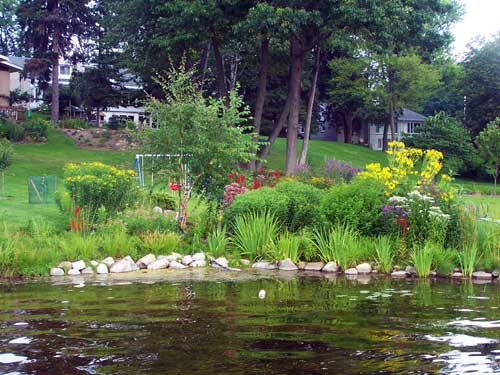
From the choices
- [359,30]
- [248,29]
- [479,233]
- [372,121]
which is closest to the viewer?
[479,233]

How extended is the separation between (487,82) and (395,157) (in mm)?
46237

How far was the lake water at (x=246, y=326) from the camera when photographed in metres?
7.22

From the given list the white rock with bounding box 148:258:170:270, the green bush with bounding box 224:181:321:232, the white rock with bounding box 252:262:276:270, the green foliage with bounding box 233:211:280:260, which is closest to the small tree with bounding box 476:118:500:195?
the green bush with bounding box 224:181:321:232

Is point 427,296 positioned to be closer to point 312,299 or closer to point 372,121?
point 312,299

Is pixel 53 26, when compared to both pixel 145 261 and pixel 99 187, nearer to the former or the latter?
pixel 99 187

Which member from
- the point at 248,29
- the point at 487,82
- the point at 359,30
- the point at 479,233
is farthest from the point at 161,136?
the point at 487,82

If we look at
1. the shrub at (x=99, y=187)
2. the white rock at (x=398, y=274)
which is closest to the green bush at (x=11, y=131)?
the shrub at (x=99, y=187)

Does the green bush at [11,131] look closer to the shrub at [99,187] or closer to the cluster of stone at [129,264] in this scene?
the shrub at [99,187]

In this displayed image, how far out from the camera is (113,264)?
1395 cm

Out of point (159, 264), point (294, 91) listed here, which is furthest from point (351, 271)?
point (294, 91)

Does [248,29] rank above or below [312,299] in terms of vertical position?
above

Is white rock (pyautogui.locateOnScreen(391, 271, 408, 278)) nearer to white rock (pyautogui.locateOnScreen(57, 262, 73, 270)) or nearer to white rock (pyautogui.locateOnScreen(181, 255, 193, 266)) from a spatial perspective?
white rock (pyautogui.locateOnScreen(181, 255, 193, 266))

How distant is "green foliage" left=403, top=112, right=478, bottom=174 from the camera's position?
1860 inches

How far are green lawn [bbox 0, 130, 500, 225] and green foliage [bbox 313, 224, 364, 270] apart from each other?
3423 millimetres
